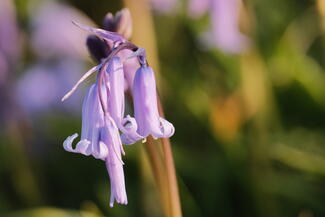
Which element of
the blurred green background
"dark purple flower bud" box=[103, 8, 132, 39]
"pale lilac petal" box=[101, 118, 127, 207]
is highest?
"dark purple flower bud" box=[103, 8, 132, 39]

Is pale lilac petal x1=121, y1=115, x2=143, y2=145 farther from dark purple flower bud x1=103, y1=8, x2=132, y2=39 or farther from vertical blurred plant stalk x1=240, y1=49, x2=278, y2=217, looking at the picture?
vertical blurred plant stalk x1=240, y1=49, x2=278, y2=217

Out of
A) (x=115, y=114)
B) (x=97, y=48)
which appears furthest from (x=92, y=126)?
(x=97, y=48)

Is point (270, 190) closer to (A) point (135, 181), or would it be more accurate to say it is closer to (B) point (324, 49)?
(A) point (135, 181)

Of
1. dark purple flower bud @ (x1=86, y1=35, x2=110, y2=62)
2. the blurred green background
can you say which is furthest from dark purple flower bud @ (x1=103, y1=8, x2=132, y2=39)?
the blurred green background

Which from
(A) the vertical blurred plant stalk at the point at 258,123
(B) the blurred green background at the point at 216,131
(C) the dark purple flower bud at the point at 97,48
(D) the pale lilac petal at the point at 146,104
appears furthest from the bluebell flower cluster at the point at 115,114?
(A) the vertical blurred plant stalk at the point at 258,123

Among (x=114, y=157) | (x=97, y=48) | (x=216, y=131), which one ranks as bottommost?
(x=216, y=131)

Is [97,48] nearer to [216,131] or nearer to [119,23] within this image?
[119,23]

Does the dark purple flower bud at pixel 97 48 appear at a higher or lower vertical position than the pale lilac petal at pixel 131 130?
higher

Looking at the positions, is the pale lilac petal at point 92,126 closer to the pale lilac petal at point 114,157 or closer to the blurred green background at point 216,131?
the pale lilac petal at point 114,157

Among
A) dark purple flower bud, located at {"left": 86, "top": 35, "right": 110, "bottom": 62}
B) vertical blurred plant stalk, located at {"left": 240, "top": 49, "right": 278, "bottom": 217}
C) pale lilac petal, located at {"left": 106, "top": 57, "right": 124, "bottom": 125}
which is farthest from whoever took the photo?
vertical blurred plant stalk, located at {"left": 240, "top": 49, "right": 278, "bottom": 217}
